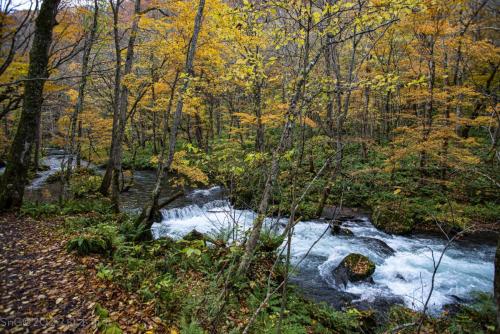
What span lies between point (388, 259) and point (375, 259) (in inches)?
19.1

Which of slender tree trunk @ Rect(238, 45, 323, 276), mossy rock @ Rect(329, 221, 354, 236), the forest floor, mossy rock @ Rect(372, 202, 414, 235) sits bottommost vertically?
mossy rock @ Rect(329, 221, 354, 236)

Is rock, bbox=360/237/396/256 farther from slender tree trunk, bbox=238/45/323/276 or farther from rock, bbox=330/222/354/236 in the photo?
slender tree trunk, bbox=238/45/323/276

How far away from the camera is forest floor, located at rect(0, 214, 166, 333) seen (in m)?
3.61

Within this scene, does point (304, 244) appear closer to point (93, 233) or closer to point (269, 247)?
point (269, 247)

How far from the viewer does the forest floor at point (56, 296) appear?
3611mm

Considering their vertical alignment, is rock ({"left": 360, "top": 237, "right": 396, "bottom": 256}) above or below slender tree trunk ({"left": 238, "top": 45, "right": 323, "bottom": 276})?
below

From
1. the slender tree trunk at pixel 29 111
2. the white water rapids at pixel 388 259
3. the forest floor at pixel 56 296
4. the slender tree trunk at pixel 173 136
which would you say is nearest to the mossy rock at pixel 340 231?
the white water rapids at pixel 388 259

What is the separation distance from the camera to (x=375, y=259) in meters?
9.72

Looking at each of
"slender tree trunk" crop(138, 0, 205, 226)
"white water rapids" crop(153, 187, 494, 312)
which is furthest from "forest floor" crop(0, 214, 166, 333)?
"white water rapids" crop(153, 187, 494, 312)

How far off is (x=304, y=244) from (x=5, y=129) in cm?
2731

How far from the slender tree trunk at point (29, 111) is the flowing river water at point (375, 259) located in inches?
196

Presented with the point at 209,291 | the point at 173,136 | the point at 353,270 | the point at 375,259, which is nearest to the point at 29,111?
the point at 173,136

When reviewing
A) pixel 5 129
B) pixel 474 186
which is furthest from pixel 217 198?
pixel 5 129

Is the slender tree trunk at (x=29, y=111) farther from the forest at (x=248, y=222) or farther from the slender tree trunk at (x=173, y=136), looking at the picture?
the slender tree trunk at (x=173, y=136)
